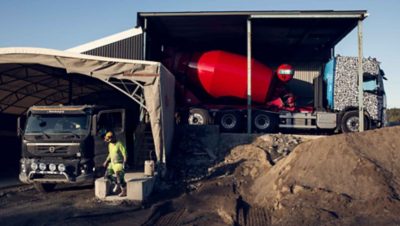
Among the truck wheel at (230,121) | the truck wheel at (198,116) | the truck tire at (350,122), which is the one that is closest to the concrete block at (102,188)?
the truck wheel at (198,116)

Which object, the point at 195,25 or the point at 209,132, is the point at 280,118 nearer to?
the point at 209,132

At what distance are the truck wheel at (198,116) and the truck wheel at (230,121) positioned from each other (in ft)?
2.61

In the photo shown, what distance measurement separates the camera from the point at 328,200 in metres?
10.0

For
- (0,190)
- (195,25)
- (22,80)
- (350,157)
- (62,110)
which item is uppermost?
(195,25)

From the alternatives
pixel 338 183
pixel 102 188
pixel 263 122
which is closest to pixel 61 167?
pixel 102 188

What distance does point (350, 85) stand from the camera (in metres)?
19.6

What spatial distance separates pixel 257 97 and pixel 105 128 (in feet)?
31.2

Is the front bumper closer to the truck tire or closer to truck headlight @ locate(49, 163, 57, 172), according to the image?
truck headlight @ locate(49, 163, 57, 172)

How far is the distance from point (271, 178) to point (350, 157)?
2.15 meters

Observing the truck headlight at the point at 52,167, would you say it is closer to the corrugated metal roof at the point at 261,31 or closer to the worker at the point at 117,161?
the worker at the point at 117,161

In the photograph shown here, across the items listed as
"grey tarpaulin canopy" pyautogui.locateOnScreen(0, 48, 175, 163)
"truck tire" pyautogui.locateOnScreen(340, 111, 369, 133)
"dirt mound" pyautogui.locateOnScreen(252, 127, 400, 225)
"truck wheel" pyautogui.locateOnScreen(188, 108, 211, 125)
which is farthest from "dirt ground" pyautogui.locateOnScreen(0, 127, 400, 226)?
"truck tire" pyautogui.locateOnScreen(340, 111, 369, 133)

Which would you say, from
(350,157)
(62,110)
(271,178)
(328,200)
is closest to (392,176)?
(350,157)

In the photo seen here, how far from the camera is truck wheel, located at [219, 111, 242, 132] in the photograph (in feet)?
63.3

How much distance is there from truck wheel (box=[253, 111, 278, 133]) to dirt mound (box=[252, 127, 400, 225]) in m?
6.61
